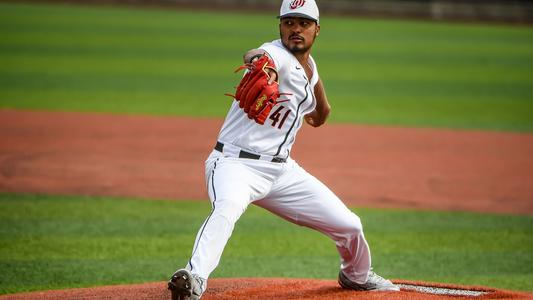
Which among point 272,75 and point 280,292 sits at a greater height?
point 272,75

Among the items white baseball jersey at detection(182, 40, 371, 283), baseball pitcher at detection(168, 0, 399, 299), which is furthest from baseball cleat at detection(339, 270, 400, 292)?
white baseball jersey at detection(182, 40, 371, 283)

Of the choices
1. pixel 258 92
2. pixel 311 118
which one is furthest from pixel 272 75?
pixel 311 118

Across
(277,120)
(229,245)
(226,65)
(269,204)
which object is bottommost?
(226,65)

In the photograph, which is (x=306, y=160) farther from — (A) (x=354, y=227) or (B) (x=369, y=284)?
(A) (x=354, y=227)

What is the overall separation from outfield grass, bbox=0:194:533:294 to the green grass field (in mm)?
19

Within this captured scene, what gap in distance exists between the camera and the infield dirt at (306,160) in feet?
33.4

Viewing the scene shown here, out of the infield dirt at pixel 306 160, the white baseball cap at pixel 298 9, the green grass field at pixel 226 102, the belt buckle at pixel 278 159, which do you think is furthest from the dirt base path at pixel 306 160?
the white baseball cap at pixel 298 9

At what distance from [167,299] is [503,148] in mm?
8523

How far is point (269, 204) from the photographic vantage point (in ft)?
18.0

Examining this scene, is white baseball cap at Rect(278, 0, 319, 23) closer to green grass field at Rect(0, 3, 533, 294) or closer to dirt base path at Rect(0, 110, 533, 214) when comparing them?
green grass field at Rect(0, 3, 533, 294)

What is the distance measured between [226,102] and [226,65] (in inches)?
156

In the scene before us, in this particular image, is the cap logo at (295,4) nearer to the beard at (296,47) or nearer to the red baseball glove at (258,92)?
the beard at (296,47)

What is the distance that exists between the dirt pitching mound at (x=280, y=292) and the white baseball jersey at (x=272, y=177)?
378 millimetres

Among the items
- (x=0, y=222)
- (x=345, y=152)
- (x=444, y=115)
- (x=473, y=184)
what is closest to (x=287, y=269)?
(x=0, y=222)
